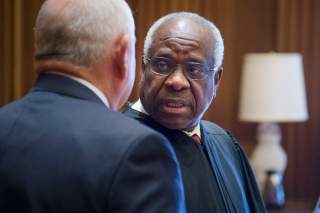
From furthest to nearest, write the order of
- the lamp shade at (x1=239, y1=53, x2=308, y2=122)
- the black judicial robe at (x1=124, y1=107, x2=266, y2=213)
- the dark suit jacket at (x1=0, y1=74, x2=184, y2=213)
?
1. the lamp shade at (x1=239, y1=53, x2=308, y2=122)
2. the black judicial robe at (x1=124, y1=107, x2=266, y2=213)
3. the dark suit jacket at (x1=0, y1=74, x2=184, y2=213)

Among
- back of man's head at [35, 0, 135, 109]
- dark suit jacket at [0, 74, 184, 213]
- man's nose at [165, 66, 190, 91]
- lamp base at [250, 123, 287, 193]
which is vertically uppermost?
back of man's head at [35, 0, 135, 109]

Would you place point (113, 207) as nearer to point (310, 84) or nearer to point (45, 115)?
point (45, 115)

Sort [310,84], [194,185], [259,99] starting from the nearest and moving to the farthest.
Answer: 1. [194,185]
2. [259,99]
3. [310,84]

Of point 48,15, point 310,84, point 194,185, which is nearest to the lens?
point 48,15

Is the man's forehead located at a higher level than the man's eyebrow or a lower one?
higher

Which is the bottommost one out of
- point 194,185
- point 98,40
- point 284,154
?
point 284,154

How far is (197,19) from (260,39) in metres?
2.15

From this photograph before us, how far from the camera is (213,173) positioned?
1.68 meters

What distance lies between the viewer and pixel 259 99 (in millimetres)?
3389

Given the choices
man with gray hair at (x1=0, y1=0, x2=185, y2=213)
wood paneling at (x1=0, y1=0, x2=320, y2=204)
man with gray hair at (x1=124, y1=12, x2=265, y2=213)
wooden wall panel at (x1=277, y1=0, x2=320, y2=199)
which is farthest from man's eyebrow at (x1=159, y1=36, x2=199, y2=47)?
wooden wall panel at (x1=277, y1=0, x2=320, y2=199)

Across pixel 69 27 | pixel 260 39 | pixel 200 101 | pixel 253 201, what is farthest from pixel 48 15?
pixel 260 39

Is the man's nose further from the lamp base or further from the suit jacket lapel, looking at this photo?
the lamp base

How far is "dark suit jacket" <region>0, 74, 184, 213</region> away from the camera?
1.01 metres

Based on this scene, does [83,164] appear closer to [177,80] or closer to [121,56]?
[121,56]
